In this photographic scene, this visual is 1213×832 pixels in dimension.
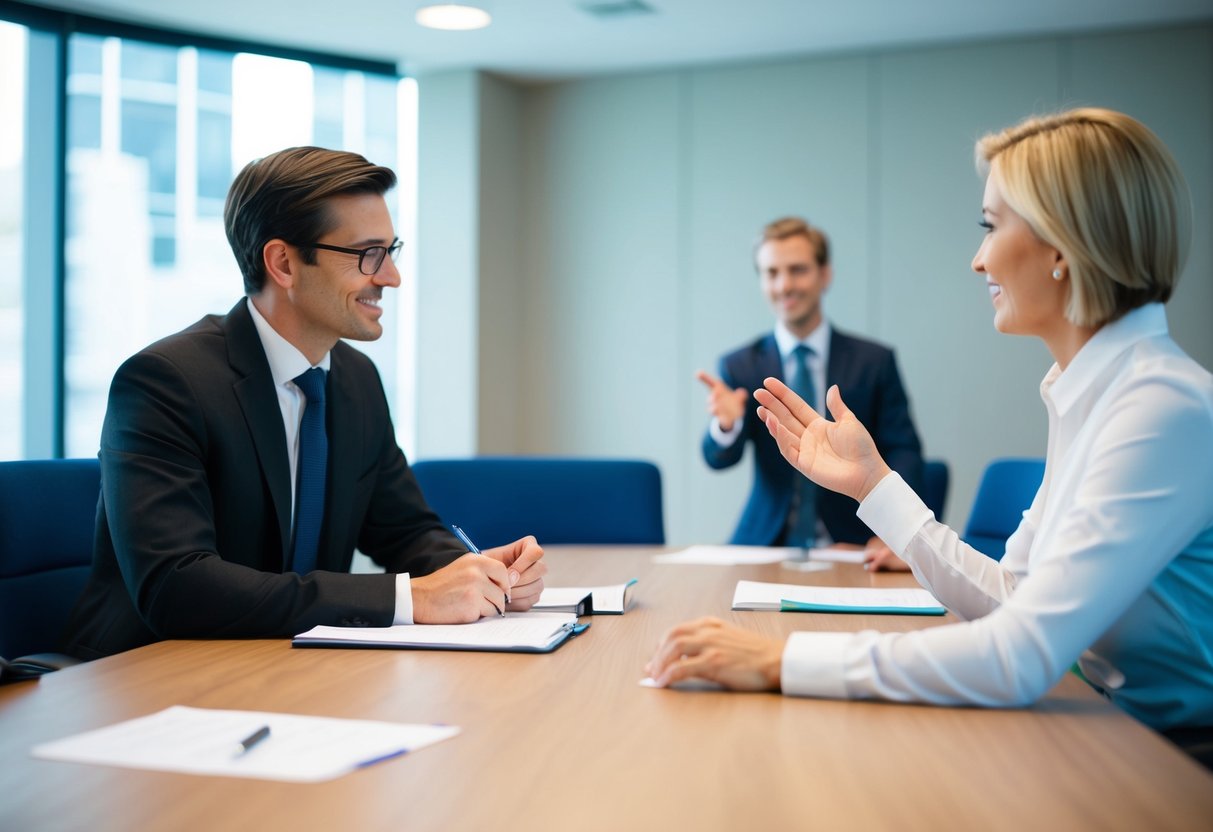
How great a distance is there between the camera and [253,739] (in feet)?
3.81

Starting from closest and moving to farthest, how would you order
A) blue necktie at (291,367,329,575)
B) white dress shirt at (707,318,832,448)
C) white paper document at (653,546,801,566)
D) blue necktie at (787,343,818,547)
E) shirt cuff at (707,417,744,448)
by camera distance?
blue necktie at (291,367,329,575) → white paper document at (653,546,801,566) → blue necktie at (787,343,818,547) → shirt cuff at (707,417,744,448) → white dress shirt at (707,318,832,448)

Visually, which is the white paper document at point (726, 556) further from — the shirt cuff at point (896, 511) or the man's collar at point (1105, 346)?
the man's collar at point (1105, 346)

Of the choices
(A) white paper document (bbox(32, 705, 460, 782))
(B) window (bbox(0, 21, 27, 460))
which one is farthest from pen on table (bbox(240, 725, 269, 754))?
(B) window (bbox(0, 21, 27, 460))

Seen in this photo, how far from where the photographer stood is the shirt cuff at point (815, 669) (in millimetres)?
1364

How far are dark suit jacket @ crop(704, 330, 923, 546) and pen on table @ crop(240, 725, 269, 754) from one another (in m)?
2.84

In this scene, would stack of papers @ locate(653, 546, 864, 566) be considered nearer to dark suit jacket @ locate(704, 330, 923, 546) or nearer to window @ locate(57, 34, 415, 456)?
dark suit jacket @ locate(704, 330, 923, 546)

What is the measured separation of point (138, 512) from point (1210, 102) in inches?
207

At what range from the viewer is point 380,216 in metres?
2.42

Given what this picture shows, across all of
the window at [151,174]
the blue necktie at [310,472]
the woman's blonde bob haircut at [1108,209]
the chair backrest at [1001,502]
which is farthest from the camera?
the window at [151,174]

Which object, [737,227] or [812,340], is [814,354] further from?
[737,227]

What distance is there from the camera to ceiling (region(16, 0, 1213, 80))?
4.98 m

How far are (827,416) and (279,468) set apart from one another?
93.2 inches

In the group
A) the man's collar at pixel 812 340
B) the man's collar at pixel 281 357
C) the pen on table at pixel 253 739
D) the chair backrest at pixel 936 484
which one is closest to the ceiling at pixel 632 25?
the man's collar at pixel 812 340

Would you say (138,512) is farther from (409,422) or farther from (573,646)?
(409,422)
